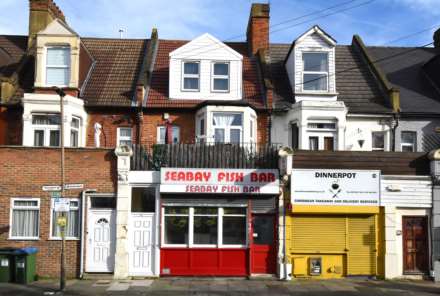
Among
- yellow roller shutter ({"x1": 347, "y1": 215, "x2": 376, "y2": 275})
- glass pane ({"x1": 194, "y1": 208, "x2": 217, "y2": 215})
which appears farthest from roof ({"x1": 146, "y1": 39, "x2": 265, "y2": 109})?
yellow roller shutter ({"x1": 347, "y1": 215, "x2": 376, "y2": 275})

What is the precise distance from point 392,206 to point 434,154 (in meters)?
2.46

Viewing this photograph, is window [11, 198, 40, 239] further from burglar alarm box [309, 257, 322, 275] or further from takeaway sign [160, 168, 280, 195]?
burglar alarm box [309, 257, 322, 275]

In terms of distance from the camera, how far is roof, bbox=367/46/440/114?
23.0 meters

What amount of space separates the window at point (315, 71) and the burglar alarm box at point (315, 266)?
817 centimetres

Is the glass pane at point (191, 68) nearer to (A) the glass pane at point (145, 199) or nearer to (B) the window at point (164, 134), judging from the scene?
(B) the window at point (164, 134)

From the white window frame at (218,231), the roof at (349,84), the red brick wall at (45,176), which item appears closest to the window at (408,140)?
the roof at (349,84)

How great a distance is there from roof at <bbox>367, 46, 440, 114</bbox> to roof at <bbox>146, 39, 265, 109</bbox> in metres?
6.52

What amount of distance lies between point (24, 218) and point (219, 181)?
7.27 m

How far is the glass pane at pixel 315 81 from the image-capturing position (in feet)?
75.5

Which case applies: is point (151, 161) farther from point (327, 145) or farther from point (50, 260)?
point (327, 145)

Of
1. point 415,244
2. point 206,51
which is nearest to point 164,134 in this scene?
point 206,51

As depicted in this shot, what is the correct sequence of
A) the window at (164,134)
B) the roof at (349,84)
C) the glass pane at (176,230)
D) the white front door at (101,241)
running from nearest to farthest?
1. the white front door at (101,241)
2. the glass pane at (176,230)
3. the window at (164,134)
4. the roof at (349,84)

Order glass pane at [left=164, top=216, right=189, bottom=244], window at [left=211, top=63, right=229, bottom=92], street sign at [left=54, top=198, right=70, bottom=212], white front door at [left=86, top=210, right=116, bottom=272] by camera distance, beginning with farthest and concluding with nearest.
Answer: window at [left=211, top=63, right=229, bottom=92], glass pane at [left=164, top=216, right=189, bottom=244], white front door at [left=86, top=210, right=116, bottom=272], street sign at [left=54, top=198, right=70, bottom=212]

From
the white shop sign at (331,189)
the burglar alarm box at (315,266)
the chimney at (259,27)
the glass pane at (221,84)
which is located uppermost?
the chimney at (259,27)
